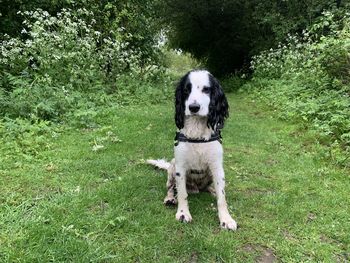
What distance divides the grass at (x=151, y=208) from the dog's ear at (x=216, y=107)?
86 cm

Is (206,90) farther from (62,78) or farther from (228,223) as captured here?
(62,78)

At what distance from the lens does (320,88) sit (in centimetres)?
959

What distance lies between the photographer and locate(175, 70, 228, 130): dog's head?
3705 mm

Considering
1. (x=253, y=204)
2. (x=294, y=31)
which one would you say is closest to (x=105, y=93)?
(x=253, y=204)

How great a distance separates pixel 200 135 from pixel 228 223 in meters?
0.82

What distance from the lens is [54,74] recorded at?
9.15 meters

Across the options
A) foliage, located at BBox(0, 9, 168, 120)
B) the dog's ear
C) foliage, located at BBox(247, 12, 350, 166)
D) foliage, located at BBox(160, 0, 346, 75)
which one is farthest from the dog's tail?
foliage, located at BBox(160, 0, 346, 75)

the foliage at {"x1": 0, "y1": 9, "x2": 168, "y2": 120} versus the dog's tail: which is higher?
the foliage at {"x1": 0, "y1": 9, "x2": 168, "y2": 120}

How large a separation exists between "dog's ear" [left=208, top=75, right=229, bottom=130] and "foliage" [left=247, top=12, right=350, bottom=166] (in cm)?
265

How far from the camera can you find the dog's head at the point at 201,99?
146 inches

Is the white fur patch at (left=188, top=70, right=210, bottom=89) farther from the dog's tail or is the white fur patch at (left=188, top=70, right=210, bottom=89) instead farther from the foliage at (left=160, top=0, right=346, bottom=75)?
the foliage at (left=160, top=0, right=346, bottom=75)

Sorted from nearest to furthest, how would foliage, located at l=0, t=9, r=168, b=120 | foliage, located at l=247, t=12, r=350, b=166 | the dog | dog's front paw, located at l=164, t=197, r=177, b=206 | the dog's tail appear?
the dog → dog's front paw, located at l=164, t=197, r=177, b=206 → the dog's tail → foliage, located at l=247, t=12, r=350, b=166 → foliage, located at l=0, t=9, r=168, b=120

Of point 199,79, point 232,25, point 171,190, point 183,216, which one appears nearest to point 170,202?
point 171,190

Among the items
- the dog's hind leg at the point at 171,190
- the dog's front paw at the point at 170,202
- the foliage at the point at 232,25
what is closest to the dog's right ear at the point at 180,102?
the dog's hind leg at the point at 171,190
